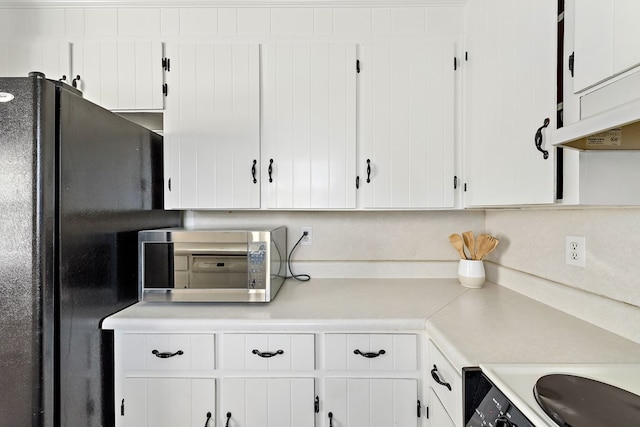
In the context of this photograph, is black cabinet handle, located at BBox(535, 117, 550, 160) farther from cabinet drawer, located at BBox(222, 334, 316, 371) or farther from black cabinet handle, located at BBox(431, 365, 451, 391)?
cabinet drawer, located at BBox(222, 334, 316, 371)

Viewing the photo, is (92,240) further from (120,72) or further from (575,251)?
(575,251)

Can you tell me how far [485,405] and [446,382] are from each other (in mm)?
298

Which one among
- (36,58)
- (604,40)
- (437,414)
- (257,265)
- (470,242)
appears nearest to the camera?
(604,40)

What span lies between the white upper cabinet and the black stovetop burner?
663 mm

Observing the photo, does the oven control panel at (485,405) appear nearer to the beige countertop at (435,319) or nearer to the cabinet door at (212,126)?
the beige countertop at (435,319)

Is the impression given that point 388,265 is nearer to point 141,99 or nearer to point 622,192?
point 622,192

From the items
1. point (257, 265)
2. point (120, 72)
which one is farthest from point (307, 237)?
point (120, 72)

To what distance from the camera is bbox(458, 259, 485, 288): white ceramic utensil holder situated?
164 cm

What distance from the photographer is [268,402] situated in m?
1.23

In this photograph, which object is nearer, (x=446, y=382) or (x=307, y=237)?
(x=446, y=382)

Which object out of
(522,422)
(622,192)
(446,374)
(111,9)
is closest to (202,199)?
(111,9)

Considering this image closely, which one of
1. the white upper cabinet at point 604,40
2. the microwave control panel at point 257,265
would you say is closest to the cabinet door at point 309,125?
the microwave control panel at point 257,265

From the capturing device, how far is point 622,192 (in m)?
0.86

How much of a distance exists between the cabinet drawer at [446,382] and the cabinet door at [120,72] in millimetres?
1710
